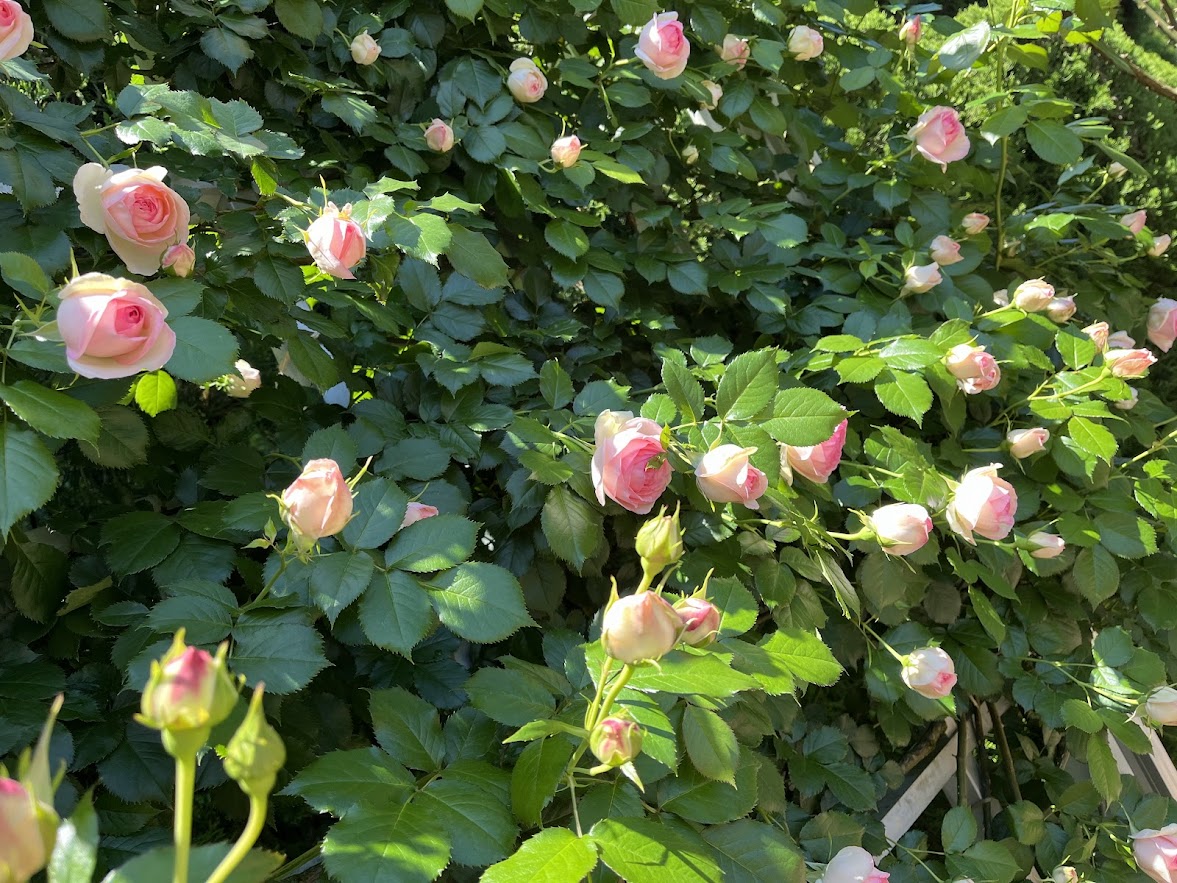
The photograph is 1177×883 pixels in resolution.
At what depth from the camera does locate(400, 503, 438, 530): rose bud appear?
3.06 feet

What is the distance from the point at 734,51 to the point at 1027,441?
984 millimetres

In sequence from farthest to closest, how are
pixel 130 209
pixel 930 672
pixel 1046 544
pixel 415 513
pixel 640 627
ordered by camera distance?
pixel 1046 544 → pixel 930 672 → pixel 415 513 → pixel 130 209 → pixel 640 627

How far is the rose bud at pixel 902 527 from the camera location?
1082 mm

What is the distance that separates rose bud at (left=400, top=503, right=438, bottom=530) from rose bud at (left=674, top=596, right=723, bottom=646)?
351 mm

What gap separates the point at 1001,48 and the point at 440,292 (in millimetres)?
1398

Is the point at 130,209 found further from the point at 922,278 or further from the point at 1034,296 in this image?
the point at 1034,296

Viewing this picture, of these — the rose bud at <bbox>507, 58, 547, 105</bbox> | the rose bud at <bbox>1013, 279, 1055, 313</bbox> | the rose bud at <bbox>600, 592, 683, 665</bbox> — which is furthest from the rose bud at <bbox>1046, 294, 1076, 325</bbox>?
the rose bud at <bbox>600, 592, 683, 665</bbox>

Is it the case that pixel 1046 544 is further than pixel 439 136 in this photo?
No

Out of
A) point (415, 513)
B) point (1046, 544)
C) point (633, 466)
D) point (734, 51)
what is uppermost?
point (734, 51)

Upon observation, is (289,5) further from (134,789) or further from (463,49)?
(134,789)

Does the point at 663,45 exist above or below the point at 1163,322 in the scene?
above

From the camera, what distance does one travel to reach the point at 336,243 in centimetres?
98

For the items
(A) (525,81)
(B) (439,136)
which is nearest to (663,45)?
(A) (525,81)

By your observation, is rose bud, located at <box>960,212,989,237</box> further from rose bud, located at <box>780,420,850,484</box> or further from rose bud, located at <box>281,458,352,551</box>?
rose bud, located at <box>281,458,352,551</box>
